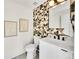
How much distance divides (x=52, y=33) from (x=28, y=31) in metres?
1.06

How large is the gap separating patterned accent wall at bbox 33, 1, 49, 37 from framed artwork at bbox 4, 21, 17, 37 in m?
1.00

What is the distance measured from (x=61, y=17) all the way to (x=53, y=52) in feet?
3.24

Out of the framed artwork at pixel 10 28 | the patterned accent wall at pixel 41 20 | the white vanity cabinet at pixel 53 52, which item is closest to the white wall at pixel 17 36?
the framed artwork at pixel 10 28

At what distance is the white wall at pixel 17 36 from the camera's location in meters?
2.79

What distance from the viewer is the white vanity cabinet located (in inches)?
66.7

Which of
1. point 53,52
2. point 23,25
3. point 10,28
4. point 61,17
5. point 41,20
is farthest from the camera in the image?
point 41,20

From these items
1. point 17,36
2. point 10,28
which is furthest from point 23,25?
point 10,28

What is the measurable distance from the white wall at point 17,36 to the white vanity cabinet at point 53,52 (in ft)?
3.05

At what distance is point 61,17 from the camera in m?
2.64

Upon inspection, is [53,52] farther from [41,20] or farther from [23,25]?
[41,20]

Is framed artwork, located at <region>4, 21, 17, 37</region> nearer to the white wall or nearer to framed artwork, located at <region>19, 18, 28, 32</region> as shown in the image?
the white wall

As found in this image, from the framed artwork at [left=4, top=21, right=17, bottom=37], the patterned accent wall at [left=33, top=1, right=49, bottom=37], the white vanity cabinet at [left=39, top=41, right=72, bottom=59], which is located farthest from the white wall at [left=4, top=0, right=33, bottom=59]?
the white vanity cabinet at [left=39, top=41, right=72, bottom=59]

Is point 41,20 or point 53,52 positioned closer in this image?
point 53,52

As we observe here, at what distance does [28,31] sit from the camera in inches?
149
